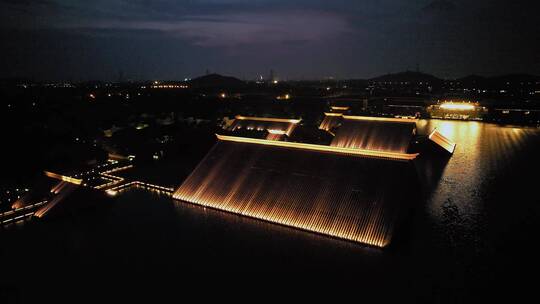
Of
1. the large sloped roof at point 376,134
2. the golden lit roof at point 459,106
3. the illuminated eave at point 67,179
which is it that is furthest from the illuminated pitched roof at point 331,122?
the golden lit roof at point 459,106

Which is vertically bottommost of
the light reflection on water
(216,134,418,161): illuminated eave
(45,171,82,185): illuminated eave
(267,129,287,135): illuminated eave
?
(267,129,287,135): illuminated eave

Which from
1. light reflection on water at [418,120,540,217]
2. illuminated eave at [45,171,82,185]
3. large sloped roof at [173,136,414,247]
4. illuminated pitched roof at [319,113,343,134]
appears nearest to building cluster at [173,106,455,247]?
large sloped roof at [173,136,414,247]

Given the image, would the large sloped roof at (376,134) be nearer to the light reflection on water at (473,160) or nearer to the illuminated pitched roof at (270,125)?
the light reflection on water at (473,160)

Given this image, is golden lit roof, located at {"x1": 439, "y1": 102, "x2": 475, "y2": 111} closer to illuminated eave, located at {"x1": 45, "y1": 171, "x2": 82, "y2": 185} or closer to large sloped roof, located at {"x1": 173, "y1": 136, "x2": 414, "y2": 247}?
large sloped roof, located at {"x1": 173, "y1": 136, "x2": 414, "y2": 247}

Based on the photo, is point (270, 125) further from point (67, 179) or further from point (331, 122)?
point (67, 179)

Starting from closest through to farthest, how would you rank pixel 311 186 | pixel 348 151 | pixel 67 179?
1. pixel 311 186
2. pixel 348 151
3. pixel 67 179

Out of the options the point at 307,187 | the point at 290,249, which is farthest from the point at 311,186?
the point at 290,249

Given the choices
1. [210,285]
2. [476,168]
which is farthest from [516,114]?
[210,285]
